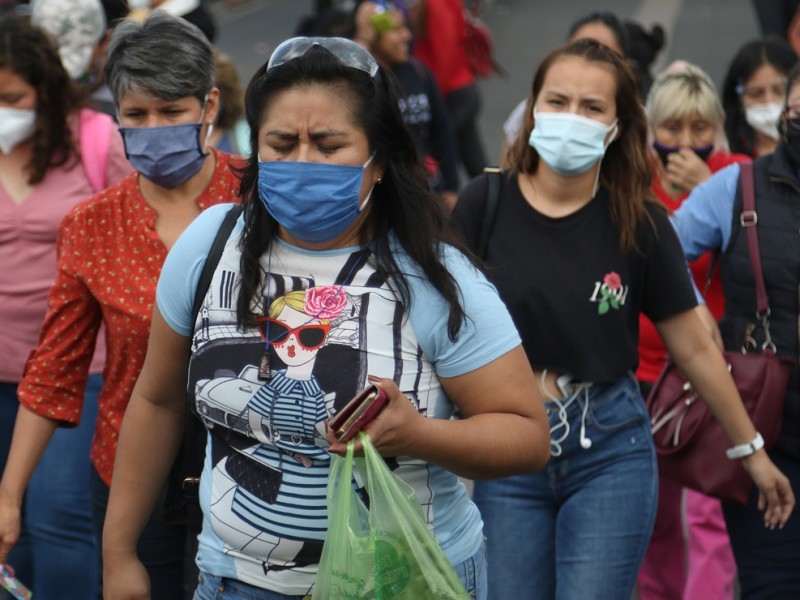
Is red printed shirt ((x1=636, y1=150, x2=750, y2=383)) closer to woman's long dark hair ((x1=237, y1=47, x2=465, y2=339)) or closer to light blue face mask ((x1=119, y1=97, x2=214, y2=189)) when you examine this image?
light blue face mask ((x1=119, y1=97, x2=214, y2=189))

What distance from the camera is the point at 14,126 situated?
4.55 metres

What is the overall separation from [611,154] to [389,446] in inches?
75.8

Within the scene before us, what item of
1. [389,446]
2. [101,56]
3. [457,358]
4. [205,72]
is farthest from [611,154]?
[101,56]

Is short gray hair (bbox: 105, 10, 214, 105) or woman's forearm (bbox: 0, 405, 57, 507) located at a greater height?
short gray hair (bbox: 105, 10, 214, 105)

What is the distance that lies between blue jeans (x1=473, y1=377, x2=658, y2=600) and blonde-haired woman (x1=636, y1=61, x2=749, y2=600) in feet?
2.91

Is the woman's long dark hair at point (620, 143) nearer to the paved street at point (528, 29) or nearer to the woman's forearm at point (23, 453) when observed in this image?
the woman's forearm at point (23, 453)

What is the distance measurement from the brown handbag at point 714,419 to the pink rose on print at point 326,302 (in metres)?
1.80

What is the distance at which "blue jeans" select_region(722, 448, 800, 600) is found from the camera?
13.6 ft

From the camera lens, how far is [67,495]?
14.6ft

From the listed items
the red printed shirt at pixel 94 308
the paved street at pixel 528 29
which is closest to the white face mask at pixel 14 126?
the red printed shirt at pixel 94 308

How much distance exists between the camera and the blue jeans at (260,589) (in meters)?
2.89

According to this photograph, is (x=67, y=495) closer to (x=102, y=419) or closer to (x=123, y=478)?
(x=102, y=419)

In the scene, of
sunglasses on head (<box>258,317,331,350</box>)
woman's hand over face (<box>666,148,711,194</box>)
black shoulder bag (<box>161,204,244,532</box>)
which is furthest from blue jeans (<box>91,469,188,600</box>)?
woman's hand over face (<box>666,148,711,194</box>)

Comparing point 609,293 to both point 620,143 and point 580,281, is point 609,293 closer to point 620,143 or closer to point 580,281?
point 580,281
